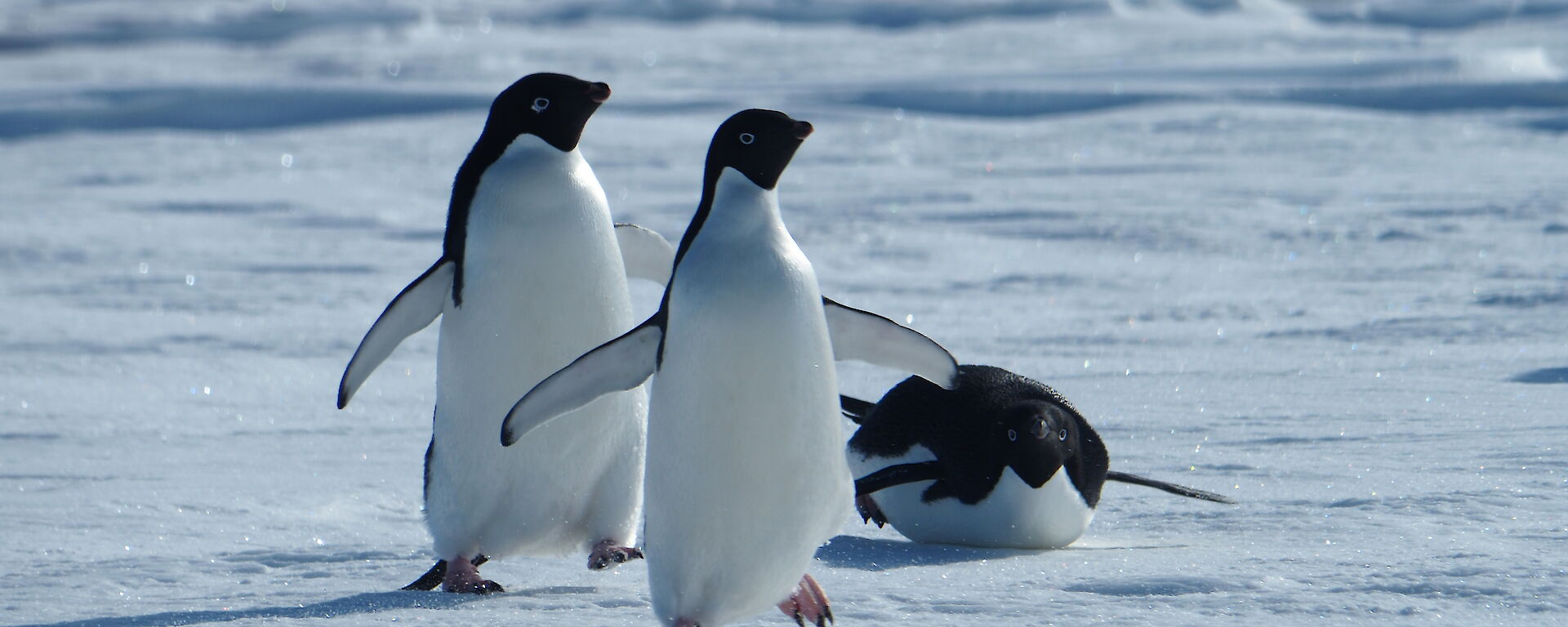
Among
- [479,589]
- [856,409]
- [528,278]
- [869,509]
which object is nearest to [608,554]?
[479,589]

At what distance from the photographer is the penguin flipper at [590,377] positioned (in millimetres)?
1975

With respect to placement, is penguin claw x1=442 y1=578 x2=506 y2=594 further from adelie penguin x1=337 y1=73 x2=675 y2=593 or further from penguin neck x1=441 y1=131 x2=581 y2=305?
penguin neck x1=441 y1=131 x2=581 y2=305

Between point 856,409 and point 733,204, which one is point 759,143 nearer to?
point 733,204

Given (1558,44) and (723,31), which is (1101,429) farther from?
(723,31)

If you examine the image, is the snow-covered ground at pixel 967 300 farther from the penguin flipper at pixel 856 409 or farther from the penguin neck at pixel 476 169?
the penguin neck at pixel 476 169

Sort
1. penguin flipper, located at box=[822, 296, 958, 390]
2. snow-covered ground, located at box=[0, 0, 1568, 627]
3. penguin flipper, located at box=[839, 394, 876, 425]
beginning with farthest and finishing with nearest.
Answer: penguin flipper, located at box=[839, 394, 876, 425] < snow-covered ground, located at box=[0, 0, 1568, 627] < penguin flipper, located at box=[822, 296, 958, 390]

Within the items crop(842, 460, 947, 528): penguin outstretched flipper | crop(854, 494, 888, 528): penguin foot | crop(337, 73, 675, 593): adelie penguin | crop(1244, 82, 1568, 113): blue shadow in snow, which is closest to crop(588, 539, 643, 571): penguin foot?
crop(337, 73, 675, 593): adelie penguin

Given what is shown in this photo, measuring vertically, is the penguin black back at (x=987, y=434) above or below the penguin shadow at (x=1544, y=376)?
above

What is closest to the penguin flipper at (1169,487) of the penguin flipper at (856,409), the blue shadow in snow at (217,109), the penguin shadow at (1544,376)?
the penguin flipper at (856,409)

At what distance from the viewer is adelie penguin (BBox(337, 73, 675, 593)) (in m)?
2.30

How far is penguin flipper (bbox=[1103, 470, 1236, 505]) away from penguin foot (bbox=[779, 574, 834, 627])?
67 centimetres

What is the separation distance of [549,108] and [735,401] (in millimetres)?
657

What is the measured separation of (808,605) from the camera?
6.50 feet

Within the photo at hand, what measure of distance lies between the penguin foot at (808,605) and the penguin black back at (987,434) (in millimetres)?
582
